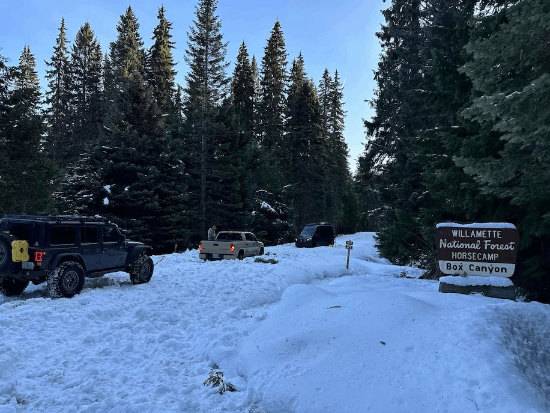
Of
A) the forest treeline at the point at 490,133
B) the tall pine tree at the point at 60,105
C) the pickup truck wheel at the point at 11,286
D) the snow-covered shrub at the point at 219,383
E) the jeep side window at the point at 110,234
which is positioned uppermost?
→ the tall pine tree at the point at 60,105

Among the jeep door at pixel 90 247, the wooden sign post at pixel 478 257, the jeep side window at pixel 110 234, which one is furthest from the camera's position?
the jeep side window at pixel 110 234

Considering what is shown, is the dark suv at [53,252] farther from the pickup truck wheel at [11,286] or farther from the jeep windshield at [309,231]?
the jeep windshield at [309,231]

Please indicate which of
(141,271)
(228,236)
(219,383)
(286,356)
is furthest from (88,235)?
(228,236)

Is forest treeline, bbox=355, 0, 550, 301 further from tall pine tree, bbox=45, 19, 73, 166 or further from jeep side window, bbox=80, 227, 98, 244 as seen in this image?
tall pine tree, bbox=45, 19, 73, 166

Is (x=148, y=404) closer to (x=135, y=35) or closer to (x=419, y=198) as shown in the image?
(x=419, y=198)

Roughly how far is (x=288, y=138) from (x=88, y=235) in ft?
133

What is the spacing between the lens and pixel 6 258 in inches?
337

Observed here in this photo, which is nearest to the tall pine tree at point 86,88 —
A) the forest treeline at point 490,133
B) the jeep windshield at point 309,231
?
the jeep windshield at point 309,231

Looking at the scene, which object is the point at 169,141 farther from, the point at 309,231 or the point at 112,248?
the point at 112,248

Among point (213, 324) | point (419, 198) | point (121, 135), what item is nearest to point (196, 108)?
point (121, 135)

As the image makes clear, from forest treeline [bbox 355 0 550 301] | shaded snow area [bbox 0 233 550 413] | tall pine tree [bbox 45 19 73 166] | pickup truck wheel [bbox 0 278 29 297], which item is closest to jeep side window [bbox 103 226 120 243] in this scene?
pickup truck wheel [bbox 0 278 29 297]

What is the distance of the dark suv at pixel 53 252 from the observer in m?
8.64

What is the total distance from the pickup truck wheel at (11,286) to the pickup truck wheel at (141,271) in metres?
2.83

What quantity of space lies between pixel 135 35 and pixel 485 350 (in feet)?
199
